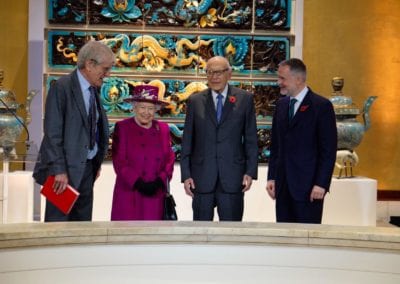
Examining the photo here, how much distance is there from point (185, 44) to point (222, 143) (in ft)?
9.09

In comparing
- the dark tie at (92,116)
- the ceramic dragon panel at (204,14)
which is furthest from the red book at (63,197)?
the ceramic dragon panel at (204,14)

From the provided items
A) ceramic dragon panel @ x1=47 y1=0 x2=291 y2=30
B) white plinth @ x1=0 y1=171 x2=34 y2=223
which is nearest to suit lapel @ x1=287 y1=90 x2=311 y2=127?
white plinth @ x1=0 y1=171 x2=34 y2=223

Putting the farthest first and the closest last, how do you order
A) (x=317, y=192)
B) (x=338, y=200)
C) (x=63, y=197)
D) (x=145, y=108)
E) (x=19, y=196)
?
1. (x=338, y=200)
2. (x=19, y=196)
3. (x=145, y=108)
4. (x=317, y=192)
5. (x=63, y=197)

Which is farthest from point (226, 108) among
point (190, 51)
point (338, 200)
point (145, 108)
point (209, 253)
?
point (190, 51)

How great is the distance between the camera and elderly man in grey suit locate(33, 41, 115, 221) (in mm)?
3676

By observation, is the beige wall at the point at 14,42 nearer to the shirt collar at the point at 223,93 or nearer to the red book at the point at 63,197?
the shirt collar at the point at 223,93

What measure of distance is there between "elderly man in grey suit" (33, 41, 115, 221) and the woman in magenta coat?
407mm

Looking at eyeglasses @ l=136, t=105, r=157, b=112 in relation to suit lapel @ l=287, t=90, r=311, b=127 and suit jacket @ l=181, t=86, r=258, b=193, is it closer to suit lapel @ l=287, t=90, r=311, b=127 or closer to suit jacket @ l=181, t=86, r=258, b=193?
suit jacket @ l=181, t=86, r=258, b=193

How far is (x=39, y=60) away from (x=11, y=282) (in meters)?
4.64

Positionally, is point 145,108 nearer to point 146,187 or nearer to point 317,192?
point 146,187

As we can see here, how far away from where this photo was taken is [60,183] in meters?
3.61

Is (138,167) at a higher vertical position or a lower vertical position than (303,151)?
lower

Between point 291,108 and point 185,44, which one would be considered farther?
point 185,44

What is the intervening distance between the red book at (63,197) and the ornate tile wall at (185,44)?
3291 mm
